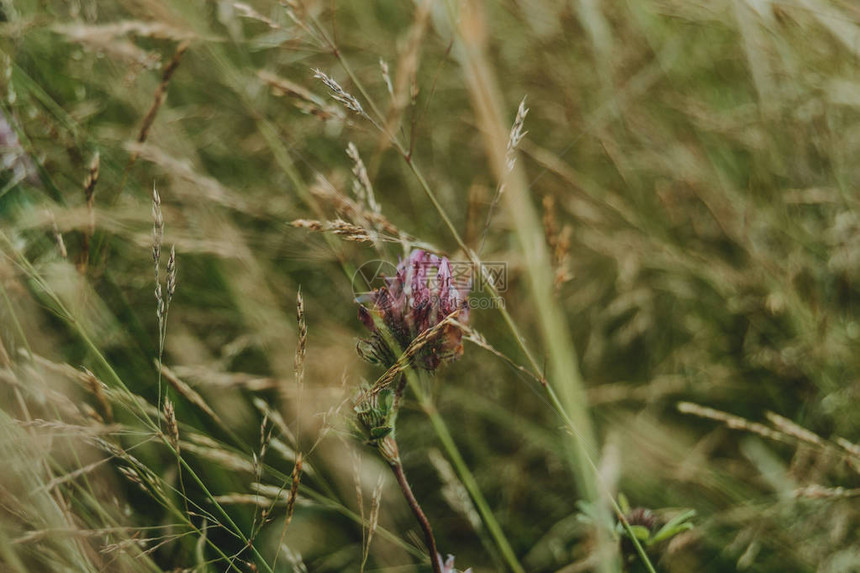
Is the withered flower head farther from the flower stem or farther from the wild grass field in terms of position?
the flower stem

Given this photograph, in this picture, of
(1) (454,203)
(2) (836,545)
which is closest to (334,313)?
(1) (454,203)

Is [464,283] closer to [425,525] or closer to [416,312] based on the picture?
[416,312]

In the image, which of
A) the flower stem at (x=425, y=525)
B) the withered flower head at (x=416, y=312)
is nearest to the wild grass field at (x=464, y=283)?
the withered flower head at (x=416, y=312)

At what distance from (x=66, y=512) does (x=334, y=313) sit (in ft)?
2.78

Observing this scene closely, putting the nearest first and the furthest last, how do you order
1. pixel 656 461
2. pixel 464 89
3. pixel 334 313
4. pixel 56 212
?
pixel 56 212 → pixel 656 461 → pixel 334 313 → pixel 464 89

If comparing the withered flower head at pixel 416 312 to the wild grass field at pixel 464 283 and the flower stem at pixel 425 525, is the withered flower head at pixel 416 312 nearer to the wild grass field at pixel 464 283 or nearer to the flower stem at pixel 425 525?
the wild grass field at pixel 464 283

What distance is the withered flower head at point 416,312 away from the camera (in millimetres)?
804

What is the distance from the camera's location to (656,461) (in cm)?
132

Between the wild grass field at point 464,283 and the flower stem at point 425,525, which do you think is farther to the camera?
the wild grass field at point 464,283

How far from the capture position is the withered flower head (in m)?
0.80

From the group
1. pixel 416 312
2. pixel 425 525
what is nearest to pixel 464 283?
pixel 416 312

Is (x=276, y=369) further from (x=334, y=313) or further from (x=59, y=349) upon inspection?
(x=59, y=349)

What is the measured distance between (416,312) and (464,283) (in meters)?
0.10

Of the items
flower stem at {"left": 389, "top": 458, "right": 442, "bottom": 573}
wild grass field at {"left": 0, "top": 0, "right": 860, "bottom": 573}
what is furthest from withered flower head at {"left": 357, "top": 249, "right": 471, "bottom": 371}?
flower stem at {"left": 389, "top": 458, "right": 442, "bottom": 573}
